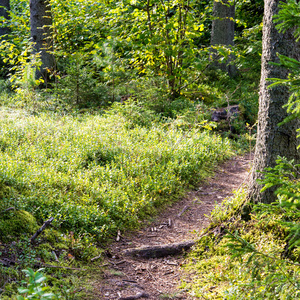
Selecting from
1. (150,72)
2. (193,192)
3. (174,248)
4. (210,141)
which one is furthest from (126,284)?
(150,72)

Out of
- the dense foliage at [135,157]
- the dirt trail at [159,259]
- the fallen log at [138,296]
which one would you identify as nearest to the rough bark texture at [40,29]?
the dense foliage at [135,157]

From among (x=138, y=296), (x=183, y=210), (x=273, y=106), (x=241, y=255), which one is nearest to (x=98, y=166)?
(x=183, y=210)

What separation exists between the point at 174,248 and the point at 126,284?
1026 mm

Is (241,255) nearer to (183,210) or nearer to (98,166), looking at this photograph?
(183,210)

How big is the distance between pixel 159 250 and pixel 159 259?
4.8 inches

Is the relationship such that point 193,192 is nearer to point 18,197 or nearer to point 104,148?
point 104,148

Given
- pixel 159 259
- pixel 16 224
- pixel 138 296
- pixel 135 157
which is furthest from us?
pixel 135 157

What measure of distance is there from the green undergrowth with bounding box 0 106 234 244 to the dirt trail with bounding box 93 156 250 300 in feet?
0.89

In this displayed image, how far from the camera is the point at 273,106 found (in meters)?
4.00

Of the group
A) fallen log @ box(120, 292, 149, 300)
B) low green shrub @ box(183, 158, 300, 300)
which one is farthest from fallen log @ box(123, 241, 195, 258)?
fallen log @ box(120, 292, 149, 300)

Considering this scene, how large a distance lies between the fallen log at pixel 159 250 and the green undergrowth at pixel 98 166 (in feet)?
1.58

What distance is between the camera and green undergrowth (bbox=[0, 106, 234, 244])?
15.0ft

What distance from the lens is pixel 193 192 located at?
6625mm

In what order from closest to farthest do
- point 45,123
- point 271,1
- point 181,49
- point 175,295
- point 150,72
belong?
point 175,295
point 271,1
point 45,123
point 181,49
point 150,72
